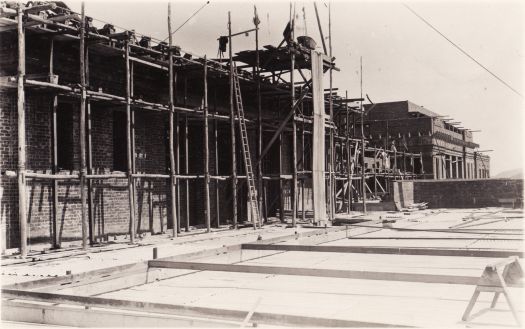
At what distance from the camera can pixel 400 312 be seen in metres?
6.57

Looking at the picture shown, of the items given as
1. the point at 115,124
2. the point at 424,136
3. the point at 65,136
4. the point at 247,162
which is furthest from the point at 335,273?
the point at 424,136

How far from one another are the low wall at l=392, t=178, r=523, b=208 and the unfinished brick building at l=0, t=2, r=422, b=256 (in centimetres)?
1186

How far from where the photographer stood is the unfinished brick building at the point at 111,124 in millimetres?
11273

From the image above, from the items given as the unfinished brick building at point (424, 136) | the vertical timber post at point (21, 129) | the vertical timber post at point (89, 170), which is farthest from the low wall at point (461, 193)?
the vertical timber post at point (21, 129)

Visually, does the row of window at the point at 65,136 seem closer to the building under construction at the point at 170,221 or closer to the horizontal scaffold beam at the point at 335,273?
the building under construction at the point at 170,221

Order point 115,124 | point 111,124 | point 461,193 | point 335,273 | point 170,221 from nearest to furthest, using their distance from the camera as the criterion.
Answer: point 335,273
point 111,124
point 115,124
point 170,221
point 461,193

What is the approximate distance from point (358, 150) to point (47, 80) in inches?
800

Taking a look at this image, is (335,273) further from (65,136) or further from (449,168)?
(449,168)

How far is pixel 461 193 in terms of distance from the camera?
31172 mm

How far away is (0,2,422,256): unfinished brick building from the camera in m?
11.3

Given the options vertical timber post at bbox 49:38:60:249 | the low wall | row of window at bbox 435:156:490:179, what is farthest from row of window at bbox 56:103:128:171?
row of window at bbox 435:156:490:179

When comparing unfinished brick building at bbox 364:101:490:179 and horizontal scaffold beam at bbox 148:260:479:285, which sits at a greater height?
unfinished brick building at bbox 364:101:490:179

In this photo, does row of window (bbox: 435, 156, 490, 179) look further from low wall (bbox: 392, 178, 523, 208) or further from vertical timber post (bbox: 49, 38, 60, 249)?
vertical timber post (bbox: 49, 38, 60, 249)

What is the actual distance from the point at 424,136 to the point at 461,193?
13360 mm
